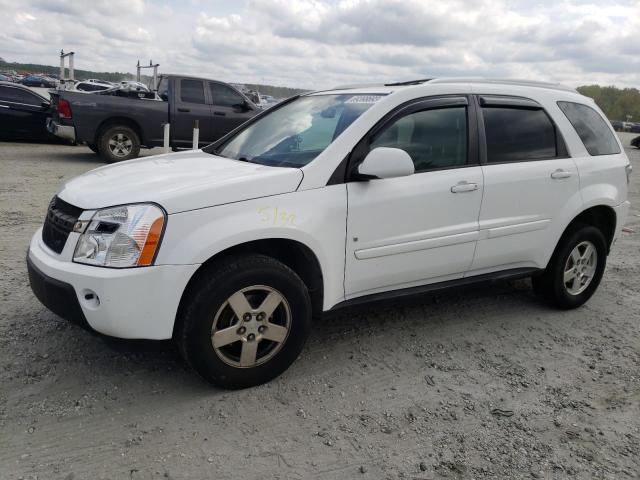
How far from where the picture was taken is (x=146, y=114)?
1140cm

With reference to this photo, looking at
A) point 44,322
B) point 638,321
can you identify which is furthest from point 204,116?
point 638,321

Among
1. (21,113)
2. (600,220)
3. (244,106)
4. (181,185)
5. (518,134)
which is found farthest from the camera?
(21,113)

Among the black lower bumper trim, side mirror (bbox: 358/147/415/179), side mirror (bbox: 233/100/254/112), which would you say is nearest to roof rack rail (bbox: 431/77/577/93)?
side mirror (bbox: 358/147/415/179)

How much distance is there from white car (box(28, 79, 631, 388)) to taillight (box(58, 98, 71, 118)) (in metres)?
7.79

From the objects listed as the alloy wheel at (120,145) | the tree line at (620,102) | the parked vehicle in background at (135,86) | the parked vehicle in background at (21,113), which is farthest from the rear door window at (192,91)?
A: the tree line at (620,102)

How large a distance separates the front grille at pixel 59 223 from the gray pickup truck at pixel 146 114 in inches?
333

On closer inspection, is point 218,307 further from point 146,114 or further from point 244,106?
point 244,106

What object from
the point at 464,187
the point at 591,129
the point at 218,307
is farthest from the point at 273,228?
the point at 591,129

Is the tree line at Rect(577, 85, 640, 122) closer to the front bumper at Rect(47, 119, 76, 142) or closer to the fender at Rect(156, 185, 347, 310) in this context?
the front bumper at Rect(47, 119, 76, 142)

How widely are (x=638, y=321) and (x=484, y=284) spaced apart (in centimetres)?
147

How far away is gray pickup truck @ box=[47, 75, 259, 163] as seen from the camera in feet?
36.0

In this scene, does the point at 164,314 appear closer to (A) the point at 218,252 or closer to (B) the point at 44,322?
(A) the point at 218,252

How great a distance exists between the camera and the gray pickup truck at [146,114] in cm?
1098

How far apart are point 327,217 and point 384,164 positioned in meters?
0.45
